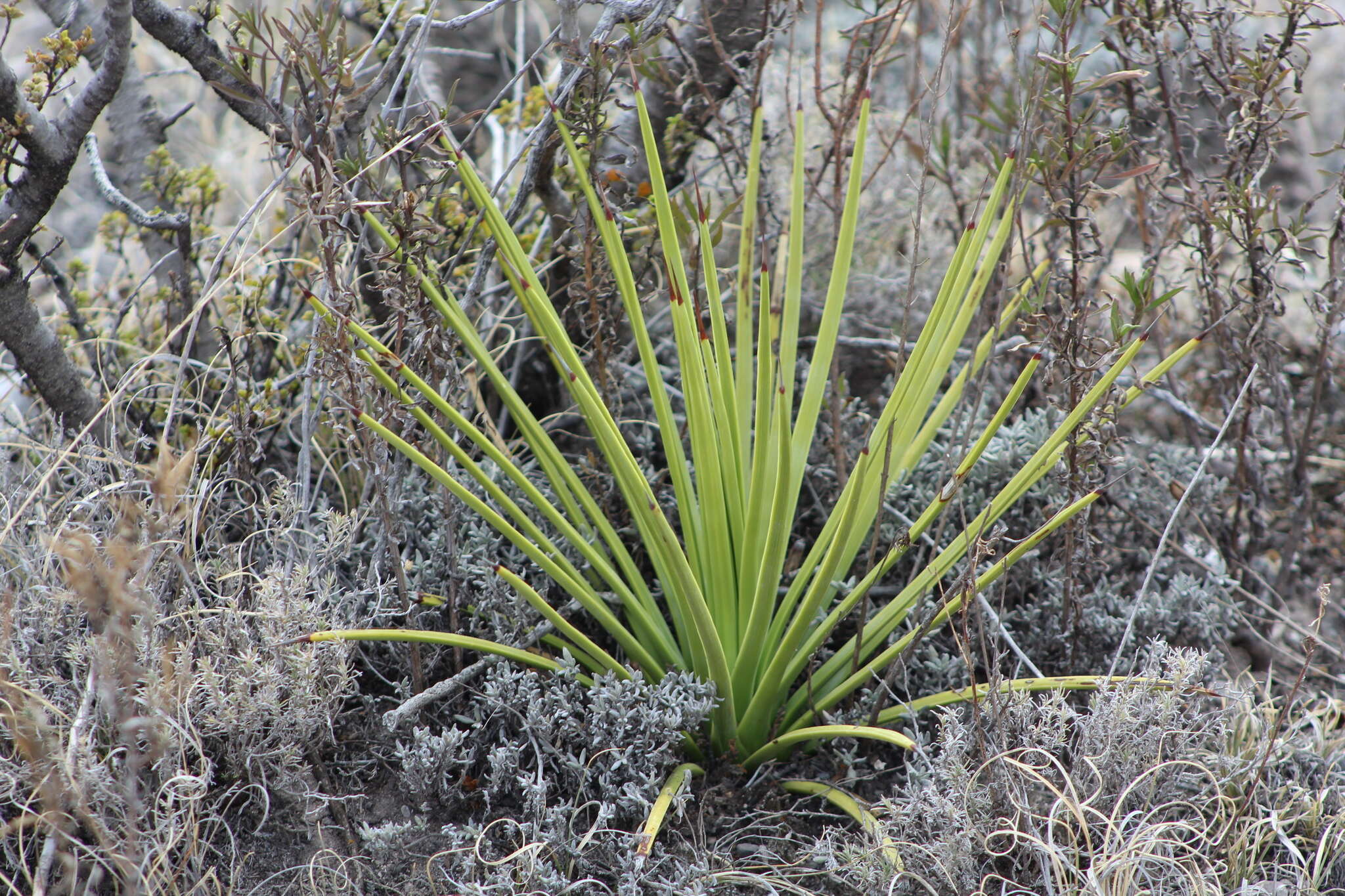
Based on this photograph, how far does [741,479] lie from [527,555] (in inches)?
13.9

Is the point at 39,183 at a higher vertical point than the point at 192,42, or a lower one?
lower

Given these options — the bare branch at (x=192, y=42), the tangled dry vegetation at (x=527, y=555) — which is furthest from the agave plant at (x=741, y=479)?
the bare branch at (x=192, y=42)

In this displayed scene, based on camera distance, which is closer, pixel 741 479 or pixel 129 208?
pixel 741 479

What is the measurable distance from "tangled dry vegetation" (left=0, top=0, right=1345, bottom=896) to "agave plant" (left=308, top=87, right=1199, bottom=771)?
0.17 ft

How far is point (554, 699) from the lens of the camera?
53.4 inches

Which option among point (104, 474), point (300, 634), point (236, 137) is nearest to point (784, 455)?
point (300, 634)

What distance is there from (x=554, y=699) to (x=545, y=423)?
2.58 feet

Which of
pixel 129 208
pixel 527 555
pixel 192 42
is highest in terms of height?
pixel 192 42

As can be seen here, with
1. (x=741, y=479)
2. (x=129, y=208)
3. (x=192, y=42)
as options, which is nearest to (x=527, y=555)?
(x=741, y=479)

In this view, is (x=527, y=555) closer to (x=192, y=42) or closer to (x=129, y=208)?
(x=129, y=208)

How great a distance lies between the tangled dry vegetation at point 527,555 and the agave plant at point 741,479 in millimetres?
53

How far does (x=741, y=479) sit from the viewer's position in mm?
1432

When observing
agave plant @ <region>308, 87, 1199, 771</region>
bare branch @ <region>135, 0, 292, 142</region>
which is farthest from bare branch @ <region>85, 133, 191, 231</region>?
agave plant @ <region>308, 87, 1199, 771</region>

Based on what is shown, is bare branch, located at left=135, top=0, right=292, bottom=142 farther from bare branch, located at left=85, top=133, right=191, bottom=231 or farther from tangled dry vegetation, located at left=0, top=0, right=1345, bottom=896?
bare branch, located at left=85, top=133, right=191, bottom=231
